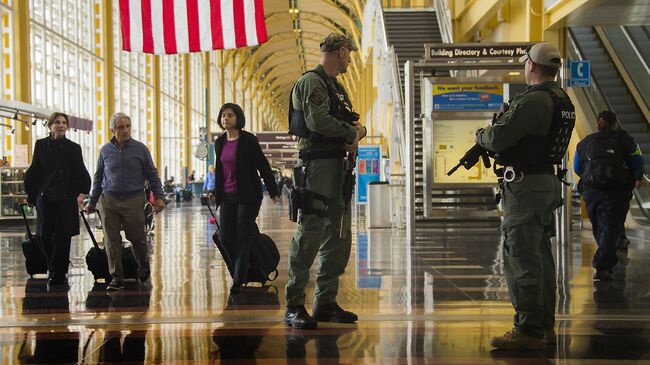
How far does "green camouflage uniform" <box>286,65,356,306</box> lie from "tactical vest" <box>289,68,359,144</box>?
33 mm

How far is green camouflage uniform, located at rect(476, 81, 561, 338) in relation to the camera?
457 cm

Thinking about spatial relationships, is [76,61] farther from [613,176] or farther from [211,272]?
[613,176]

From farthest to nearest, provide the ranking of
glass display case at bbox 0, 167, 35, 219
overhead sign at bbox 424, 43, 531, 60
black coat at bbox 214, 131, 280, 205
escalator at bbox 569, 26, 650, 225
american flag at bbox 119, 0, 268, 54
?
glass display case at bbox 0, 167, 35, 219 < escalator at bbox 569, 26, 650, 225 < overhead sign at bbox 424, 43, 531, 60 < american flag at bbox 119, 0, 268, 54 < black coat at bbox 214, 131, 280, 205

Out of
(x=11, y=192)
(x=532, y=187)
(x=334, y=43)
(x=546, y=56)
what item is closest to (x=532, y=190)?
(x=532, y=187)

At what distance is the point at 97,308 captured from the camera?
6.31 m

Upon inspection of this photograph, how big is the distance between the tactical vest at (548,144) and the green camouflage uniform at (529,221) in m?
0.03

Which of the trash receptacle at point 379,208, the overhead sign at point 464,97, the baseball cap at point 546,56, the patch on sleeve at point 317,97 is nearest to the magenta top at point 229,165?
the patch on sleeve at point 317,97

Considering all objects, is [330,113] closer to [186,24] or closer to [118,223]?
[118,223]

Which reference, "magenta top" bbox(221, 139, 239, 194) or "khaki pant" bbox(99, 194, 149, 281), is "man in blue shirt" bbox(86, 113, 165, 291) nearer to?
"khaki pant" bbox(99, 194, 149, 281)

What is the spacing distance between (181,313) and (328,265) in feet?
4.23

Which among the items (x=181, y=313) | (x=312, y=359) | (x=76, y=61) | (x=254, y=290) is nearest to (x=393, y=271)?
(x=254, y=290)

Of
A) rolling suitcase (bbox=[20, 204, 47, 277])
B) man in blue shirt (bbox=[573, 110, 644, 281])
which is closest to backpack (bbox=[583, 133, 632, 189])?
man in blue shirt (bbox=[573, 110, 644, 281])

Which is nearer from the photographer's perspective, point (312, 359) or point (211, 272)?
point (312, 359)

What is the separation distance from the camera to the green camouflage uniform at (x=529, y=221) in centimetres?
457
